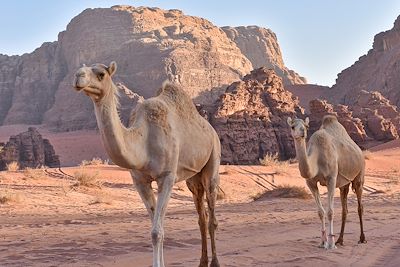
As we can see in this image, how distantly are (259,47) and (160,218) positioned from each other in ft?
405

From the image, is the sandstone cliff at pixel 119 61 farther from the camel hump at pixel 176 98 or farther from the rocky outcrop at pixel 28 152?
the camel hump at pixel 176 98

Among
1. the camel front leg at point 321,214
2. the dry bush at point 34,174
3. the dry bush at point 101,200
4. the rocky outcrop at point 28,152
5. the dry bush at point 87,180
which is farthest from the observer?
the rocky outcrop at point 28,152

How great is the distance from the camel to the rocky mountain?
2556 inches

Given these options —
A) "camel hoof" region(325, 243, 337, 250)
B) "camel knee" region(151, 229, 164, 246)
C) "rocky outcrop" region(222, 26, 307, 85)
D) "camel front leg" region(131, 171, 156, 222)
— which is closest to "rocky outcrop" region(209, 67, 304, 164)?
"camel hoof" region(325, 243, 337, 250)

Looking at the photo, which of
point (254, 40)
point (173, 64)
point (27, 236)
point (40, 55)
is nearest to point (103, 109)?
point (27, 236)

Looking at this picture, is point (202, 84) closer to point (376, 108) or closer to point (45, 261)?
point (376, 108)

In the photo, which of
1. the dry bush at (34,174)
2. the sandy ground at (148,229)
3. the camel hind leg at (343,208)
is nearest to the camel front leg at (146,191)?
the sandy ground at (148,229)

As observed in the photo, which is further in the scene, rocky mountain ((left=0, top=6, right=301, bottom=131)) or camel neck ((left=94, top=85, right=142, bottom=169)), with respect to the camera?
rocky mountain ((left=0, top=6, right=301, bottom=131))

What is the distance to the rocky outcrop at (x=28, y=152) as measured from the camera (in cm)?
3512

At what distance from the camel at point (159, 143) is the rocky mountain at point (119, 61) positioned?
64919 mm

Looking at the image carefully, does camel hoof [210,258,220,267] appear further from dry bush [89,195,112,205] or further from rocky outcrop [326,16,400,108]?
rocky outcrop [326,16,400,108]

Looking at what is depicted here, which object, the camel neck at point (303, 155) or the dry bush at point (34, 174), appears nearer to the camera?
the camel neck at point (303, 155)

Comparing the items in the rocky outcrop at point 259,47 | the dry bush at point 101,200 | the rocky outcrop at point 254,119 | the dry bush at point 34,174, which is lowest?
the dry bush at point 101,200

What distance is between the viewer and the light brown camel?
29.3ft
